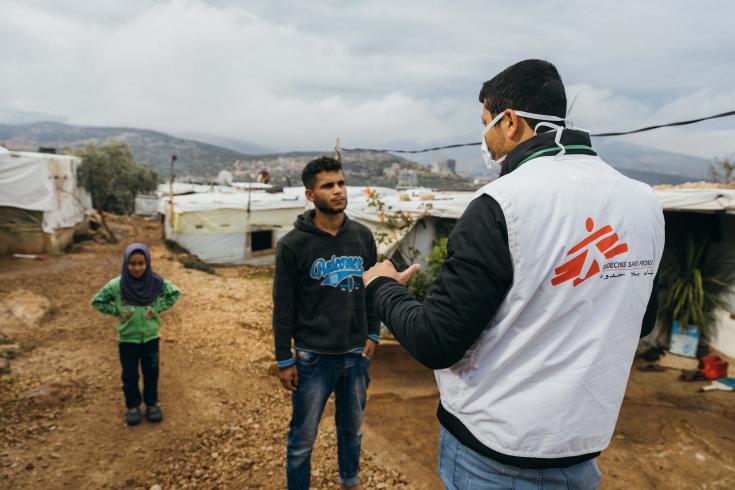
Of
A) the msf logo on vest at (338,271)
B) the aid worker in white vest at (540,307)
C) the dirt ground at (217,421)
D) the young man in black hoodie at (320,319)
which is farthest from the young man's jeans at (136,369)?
the aid worker in white vest at (540,307)

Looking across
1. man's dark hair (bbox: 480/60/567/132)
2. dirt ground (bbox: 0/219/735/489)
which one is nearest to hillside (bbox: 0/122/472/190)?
dirt ground (bbox: 0/219/735/489)

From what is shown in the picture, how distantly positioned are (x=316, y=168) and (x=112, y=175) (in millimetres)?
20114

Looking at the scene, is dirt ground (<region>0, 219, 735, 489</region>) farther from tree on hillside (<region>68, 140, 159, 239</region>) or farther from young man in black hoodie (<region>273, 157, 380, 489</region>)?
tree on hillside (<region>68, 140, 159, 239</region>)

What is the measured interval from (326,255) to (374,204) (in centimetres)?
453

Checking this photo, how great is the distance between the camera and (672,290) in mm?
6750

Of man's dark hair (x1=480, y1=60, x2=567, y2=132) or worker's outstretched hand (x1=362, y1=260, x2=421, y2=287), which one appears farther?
worker's outstretched hand (x1=362, y1=260, x2=421, y2=287)

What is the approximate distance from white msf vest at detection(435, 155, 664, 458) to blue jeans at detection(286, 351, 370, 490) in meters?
1.64

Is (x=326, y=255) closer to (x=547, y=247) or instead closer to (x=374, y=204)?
(x=547, y=247)

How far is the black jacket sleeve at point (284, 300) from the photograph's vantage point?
2.76 m

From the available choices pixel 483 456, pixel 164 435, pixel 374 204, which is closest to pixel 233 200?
pixel 374 204

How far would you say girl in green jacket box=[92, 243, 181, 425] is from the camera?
3.83 metres

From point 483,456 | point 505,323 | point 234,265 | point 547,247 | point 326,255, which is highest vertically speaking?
point 547,247

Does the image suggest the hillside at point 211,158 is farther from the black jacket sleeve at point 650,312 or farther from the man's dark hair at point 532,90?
the man's dark hair at point 532,90

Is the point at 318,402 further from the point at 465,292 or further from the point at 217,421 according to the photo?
the point at 217,421
